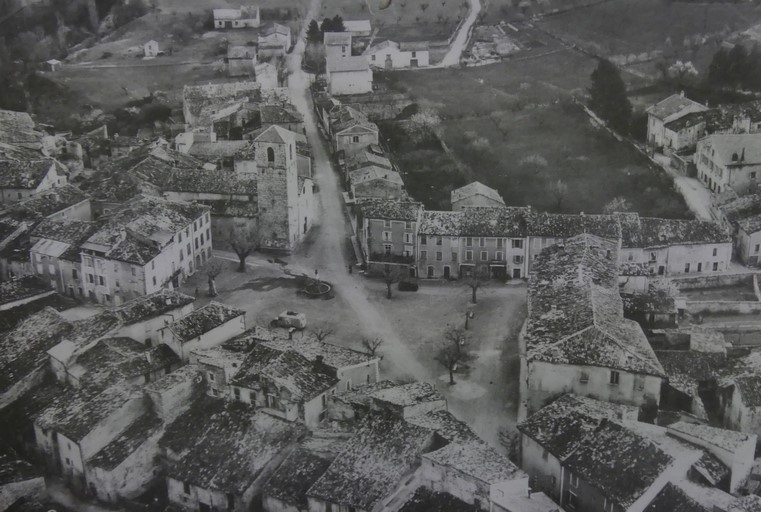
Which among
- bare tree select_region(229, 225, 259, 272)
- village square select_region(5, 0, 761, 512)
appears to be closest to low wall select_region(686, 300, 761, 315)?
village square select_region(5, 0, 761, 512)

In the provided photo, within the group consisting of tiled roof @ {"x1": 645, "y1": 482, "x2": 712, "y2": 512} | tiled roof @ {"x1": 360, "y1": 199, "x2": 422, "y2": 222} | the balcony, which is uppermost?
tiled roof @ {"x1": 360, "y1": 199, "x2": 422, "y2": 222}

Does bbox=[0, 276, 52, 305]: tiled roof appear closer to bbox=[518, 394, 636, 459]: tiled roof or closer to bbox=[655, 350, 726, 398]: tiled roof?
bbox=[518, 394, 636, 459]: tiled roof

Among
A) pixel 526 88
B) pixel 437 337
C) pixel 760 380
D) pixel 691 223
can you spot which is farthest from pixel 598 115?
pixel 760 380

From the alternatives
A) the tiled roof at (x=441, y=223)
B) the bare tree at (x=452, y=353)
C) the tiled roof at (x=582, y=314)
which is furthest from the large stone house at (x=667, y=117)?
the bare tree at (x=452, y=353)

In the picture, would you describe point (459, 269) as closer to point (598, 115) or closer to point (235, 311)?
point (235, 311)

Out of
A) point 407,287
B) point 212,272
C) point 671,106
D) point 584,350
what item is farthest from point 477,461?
point 671,106
